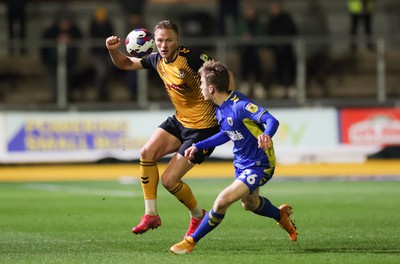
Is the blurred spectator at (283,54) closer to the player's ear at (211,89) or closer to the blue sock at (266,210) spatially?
the blue sock at (266,210)

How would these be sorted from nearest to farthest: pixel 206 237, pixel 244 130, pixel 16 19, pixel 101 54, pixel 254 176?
pixel 254 176 < pixel 244 130 < pixel 206 237 < pixel 101 54 < pixel 16 19

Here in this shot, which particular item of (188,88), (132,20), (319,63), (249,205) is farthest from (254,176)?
(319,63)

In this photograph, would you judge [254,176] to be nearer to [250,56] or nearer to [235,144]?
[235,144]

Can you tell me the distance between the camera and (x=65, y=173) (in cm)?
2266

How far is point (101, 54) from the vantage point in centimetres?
2388

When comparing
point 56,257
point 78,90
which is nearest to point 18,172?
point 78,90

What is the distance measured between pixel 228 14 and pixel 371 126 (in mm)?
5179

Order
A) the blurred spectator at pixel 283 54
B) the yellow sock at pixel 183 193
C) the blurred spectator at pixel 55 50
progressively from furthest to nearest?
the blurred spectator at pixel 55 50
the blurred spectator at pixel 283 54
the yellow sock at pixel 183 193

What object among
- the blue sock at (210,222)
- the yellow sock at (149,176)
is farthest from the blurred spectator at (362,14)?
the blue sock at (210,222)

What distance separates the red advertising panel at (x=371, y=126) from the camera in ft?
75.8

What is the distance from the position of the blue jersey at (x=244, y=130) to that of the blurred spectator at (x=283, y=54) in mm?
13984

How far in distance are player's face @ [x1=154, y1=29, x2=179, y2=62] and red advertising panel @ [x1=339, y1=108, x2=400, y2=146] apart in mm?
13075

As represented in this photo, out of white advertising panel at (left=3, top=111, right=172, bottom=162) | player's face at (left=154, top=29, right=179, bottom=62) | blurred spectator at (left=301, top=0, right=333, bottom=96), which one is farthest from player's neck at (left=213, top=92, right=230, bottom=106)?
blurred spectator at (left=301, top=0, right=333, bottom=96)

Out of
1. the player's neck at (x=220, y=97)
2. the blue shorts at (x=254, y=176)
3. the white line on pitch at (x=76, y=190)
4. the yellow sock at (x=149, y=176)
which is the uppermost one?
the player's neck at (x=220, y=97)
